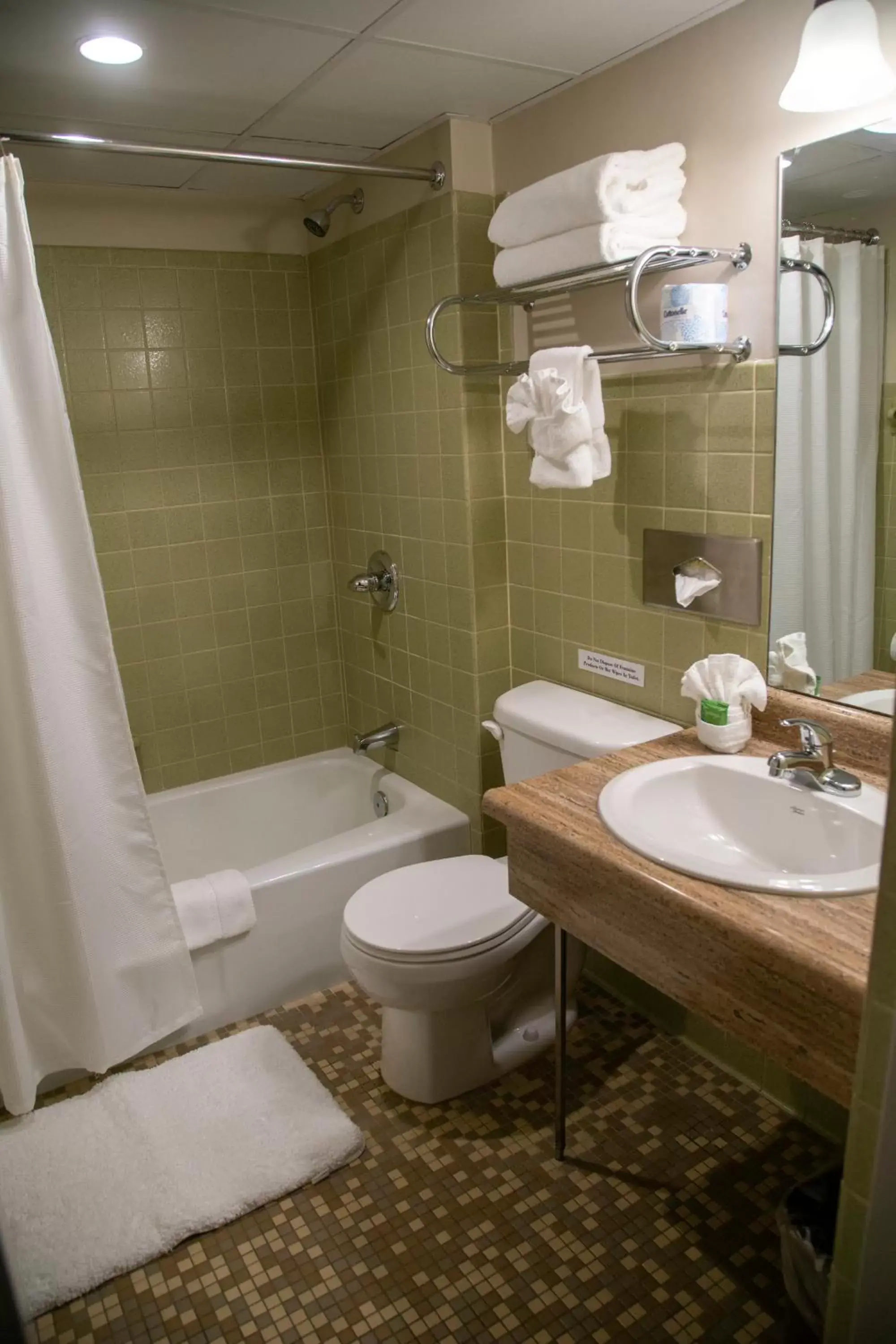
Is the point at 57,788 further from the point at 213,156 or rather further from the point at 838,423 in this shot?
A: the point at 838,423

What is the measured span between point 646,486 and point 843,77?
0.78 m

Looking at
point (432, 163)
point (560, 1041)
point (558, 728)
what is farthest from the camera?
point (432, 163)

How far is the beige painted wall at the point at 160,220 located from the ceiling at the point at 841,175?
65.9 inches

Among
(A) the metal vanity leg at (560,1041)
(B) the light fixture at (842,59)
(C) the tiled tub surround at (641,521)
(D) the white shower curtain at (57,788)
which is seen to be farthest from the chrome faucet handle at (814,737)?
(D) the white shower curtain at (57,788)

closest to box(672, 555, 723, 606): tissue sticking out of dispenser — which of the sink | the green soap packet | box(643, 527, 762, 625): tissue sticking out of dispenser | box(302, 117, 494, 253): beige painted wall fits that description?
box(643, 527, 762, 625): tissue sticking out of dispenser

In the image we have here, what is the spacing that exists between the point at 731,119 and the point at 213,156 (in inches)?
38.7

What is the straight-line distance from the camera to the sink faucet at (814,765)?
1479mm

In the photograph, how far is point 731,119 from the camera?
1627 mm

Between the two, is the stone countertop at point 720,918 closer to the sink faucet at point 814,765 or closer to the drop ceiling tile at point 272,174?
the sink faucet at point 814,765

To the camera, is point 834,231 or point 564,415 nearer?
point 834,231

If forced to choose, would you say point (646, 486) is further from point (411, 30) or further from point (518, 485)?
point (411, 30)

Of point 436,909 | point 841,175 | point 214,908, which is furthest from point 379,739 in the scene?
point 841,175

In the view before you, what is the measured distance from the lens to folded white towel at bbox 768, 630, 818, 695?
1.68 meters

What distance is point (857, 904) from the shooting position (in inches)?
47.0
